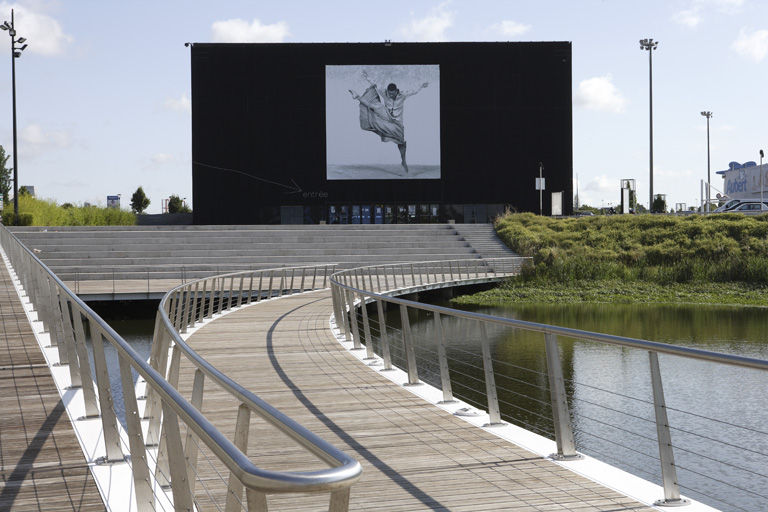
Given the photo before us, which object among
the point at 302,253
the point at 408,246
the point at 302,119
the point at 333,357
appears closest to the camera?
the point at 333,357

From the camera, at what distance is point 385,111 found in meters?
56.5

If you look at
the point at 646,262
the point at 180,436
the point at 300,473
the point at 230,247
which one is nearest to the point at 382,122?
the point at 230,247

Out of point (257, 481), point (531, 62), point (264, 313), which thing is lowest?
point (264, 313)

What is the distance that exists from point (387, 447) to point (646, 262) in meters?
29.7

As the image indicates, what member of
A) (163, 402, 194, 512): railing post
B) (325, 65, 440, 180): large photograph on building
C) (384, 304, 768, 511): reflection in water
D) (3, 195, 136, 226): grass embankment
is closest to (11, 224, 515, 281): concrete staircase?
(3, 195, 136, 226): grass embankment

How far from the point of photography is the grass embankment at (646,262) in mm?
30219

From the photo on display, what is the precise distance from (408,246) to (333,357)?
2650 cm

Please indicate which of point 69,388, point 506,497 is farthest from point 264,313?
point 506,497

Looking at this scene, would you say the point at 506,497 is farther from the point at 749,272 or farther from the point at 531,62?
the point at 531,62

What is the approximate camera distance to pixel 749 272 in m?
31.2

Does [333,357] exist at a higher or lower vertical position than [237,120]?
lower

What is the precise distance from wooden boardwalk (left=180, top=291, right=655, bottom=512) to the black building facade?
4492 centimetres

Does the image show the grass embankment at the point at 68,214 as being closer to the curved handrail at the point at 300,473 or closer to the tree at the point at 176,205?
the tree at the point at 176,205

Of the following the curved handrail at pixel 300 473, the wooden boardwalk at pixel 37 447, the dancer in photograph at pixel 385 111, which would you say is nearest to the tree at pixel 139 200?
the dancer in photograph at pixel 385 111
